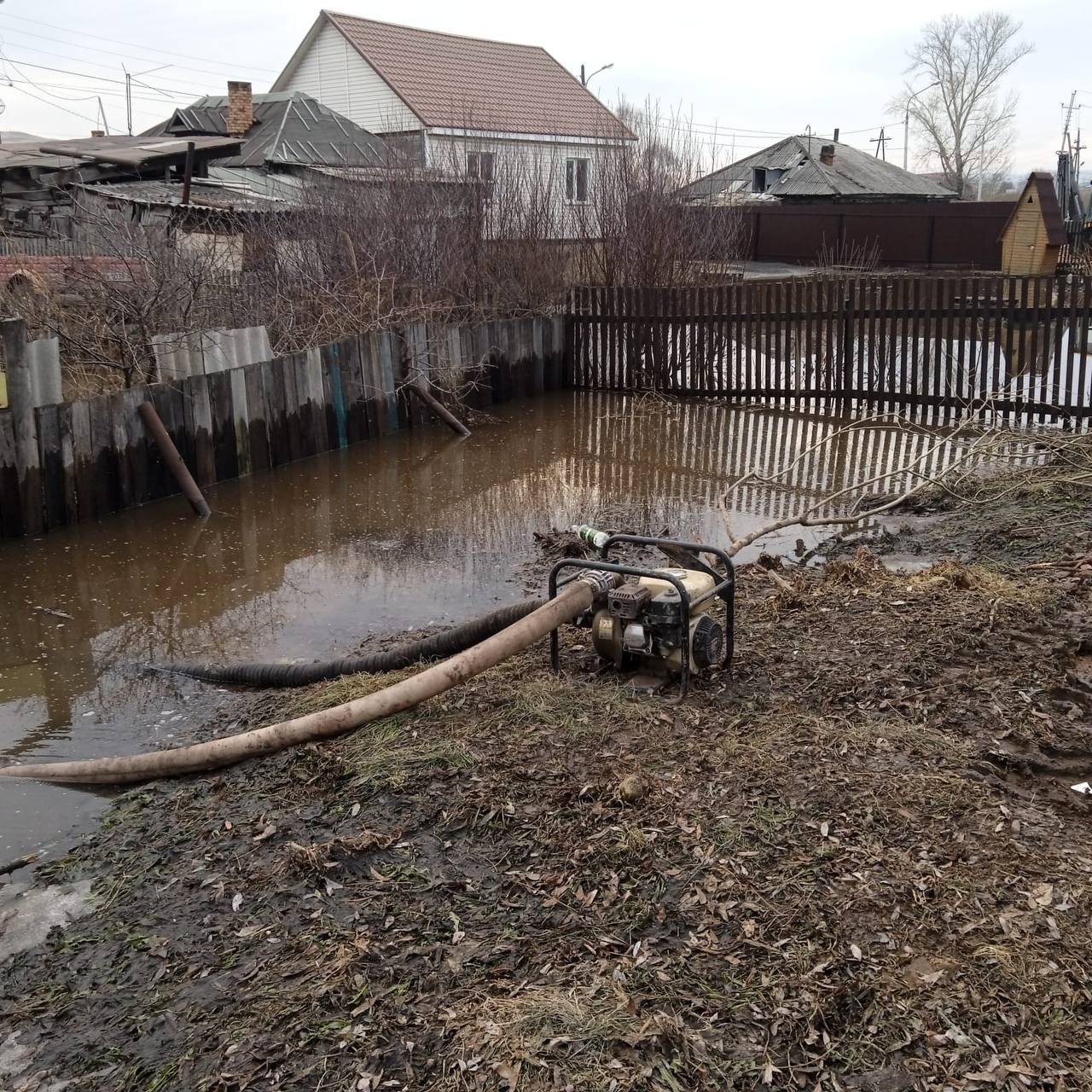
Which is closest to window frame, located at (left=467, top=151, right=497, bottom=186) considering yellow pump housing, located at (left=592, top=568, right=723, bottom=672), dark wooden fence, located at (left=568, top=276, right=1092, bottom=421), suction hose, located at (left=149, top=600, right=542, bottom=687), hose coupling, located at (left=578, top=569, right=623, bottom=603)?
dark wooden fence, located at (left=568, top=276, right=1092, bottom=421)

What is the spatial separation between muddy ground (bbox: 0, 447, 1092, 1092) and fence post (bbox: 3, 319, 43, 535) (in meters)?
4.69

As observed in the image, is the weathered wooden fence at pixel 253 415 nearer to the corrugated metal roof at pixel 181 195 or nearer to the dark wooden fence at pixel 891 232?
the corrugated metal roof at pixel 181 195

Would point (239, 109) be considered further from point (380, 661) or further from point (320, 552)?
point (380, 661)

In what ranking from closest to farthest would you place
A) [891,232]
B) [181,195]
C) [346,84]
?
[181,195] < [891,232] < [346,84]

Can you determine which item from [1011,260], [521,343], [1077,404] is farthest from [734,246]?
[1011,260]

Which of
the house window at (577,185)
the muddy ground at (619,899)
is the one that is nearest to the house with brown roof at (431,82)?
→ the house window at (577,185)

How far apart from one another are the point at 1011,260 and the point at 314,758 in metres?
26.1

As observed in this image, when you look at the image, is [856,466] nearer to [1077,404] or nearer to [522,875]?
[1077,404]

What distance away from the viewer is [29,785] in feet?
16.1

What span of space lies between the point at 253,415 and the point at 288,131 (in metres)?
19.2

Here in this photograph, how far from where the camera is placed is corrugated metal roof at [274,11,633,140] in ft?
111

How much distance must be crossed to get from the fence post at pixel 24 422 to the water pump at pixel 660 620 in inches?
203

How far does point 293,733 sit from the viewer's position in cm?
473

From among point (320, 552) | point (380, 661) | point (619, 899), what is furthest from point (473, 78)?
point (619, 899)
